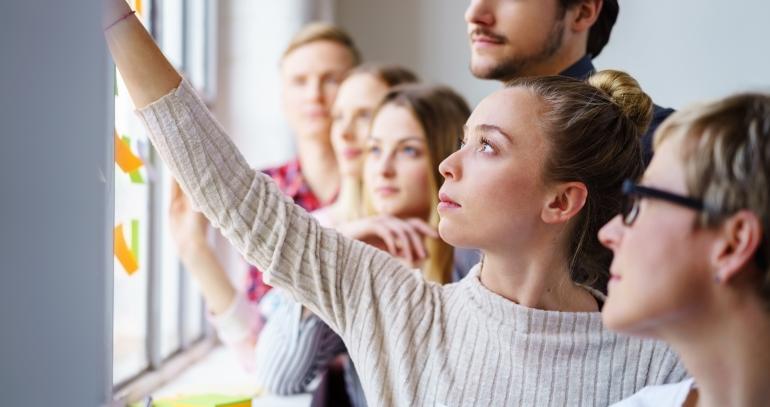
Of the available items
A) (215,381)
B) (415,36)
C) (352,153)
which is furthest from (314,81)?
(215,381)

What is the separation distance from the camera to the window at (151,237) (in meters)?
1.52

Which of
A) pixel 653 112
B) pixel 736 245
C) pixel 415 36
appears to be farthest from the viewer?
pixel 415 36

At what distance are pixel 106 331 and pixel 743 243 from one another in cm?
69

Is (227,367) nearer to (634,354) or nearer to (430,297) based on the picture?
(430,297)

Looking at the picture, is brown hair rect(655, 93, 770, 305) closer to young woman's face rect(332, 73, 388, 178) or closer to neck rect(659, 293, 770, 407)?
neck rect(659, 293, 770, 407)

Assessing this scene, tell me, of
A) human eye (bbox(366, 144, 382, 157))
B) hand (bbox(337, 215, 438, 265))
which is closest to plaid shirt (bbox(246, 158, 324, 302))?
human eye (bbox(366, 144, 382, 157))

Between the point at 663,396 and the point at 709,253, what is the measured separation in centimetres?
25

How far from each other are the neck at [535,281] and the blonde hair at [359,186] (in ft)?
3.22

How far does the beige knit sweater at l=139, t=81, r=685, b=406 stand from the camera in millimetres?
1135

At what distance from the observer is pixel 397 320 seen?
1.23 m

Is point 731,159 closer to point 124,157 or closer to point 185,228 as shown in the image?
point 124,157

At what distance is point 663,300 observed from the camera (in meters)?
0.83

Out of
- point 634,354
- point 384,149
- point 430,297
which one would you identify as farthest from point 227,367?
point 634,354

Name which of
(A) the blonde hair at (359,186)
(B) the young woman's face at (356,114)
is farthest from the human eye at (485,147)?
(B) the young woman's face at (356,114)
